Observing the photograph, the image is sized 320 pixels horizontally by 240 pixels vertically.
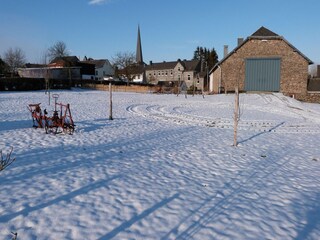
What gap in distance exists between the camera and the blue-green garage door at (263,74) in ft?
108

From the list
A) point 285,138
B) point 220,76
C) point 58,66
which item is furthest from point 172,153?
point 58,66

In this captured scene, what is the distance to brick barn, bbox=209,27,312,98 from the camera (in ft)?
106

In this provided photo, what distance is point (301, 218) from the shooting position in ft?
14.5

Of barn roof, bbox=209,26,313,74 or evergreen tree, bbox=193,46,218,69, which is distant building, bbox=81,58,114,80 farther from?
barn roof, bbox=209,26,313,74

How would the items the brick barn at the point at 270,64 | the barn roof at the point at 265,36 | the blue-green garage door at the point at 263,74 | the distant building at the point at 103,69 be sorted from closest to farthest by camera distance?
the barn roof at the point at 265,36 < the brick barn at the point at 270,64 < the blue-green garage door at the point at 263,74 < the distant building at the point at 103,69

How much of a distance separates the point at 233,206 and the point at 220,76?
108 ft

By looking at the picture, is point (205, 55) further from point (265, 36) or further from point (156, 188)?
point (156, 188)

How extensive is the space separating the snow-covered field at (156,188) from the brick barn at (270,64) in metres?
24.9

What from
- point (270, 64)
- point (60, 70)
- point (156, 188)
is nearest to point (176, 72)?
point (60, 70)

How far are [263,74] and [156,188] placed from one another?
32.1 meters

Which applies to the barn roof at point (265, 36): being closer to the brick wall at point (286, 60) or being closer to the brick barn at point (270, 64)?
the brick barn at point (270, 64)

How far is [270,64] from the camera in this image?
3303cm

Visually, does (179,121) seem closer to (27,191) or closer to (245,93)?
(27,191)

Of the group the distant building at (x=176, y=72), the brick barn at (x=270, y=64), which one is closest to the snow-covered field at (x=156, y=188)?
the brick barn at (x=270, y=64)
